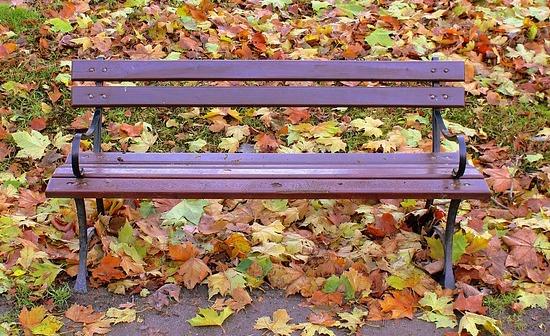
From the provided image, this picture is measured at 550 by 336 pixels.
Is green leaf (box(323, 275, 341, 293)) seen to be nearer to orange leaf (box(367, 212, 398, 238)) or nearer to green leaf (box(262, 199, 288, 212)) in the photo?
orange leaf (box(367, 212, 398, 238))

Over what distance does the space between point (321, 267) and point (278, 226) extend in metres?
0.38

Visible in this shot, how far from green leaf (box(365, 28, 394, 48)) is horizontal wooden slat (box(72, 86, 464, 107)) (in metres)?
1.66

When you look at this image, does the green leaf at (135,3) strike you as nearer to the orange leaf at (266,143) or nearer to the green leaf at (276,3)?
the green leaf at (276,3)

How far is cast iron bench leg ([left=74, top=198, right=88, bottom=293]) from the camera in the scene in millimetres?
3195

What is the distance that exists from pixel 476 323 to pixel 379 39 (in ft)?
8.64

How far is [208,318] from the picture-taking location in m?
3.01

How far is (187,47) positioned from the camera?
5.02m

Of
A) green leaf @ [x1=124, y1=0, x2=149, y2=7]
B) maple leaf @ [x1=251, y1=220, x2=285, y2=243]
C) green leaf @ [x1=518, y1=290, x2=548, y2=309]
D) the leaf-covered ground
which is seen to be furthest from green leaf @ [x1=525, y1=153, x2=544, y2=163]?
green leaf @ [x1=124, y1=0, x2=149, y2=7]

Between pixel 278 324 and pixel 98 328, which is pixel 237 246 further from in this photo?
pixel 98 328

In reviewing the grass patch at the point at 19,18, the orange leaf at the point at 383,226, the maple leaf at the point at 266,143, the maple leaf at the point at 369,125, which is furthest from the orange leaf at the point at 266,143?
the grass patch at the point at 19,18

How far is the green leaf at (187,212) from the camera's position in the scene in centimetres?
365

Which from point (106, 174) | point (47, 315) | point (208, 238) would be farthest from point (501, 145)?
point (47, 315)

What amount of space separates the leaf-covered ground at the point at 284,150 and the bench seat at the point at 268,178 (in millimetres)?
346

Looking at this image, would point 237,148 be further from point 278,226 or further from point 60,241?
point 60,241
